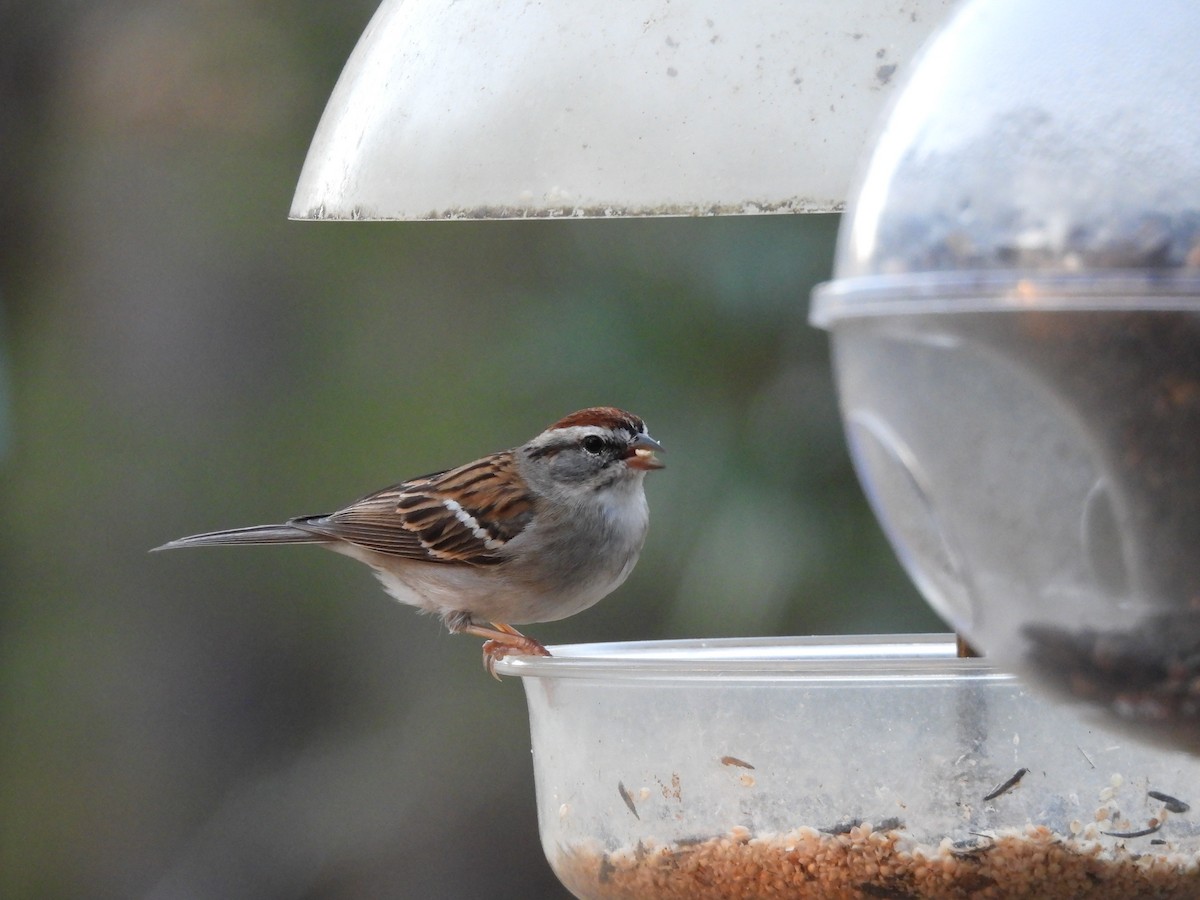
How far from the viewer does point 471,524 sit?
3449mm

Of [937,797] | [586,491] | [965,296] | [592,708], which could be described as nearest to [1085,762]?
[937,797]

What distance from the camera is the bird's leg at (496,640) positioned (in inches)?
119

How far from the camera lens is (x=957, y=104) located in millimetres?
1117

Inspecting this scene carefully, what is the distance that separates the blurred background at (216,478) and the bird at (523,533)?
49.3 inches

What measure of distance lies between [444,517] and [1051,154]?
2514mm

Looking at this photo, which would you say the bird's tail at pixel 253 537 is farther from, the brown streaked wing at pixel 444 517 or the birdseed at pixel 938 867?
the birdseed at pixel 938 867

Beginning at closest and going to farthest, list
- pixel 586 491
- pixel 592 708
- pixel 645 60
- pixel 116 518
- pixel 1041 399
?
pixel 1041 399
pixel 645 60
pixel 592 708
pixel 586 491
pixel 116 518

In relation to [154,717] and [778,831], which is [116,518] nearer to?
[154,717]

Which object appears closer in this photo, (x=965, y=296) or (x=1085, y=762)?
(x=965, y=296)

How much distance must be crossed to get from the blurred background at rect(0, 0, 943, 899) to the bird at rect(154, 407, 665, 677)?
1251mm

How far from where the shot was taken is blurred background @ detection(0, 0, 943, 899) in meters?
5.15

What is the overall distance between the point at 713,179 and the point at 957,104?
50 cm

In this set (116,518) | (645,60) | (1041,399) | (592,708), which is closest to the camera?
(1041,399)

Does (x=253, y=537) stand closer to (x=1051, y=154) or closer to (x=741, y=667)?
(x=741, y=667)
